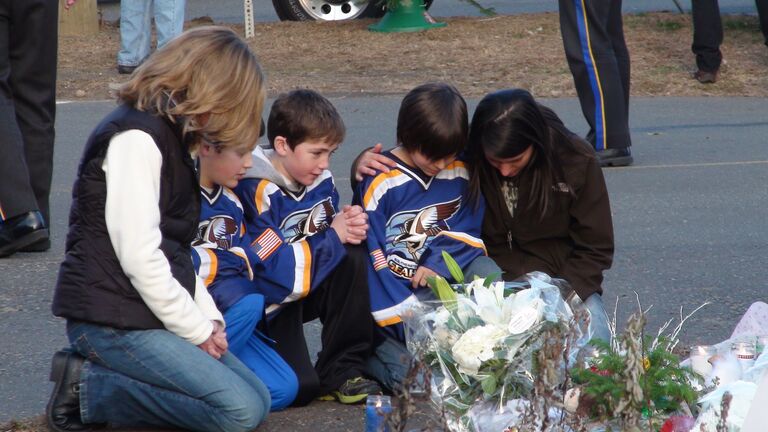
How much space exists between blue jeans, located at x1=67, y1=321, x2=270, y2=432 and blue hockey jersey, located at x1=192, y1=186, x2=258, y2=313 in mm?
312

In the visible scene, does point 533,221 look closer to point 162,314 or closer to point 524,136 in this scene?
point 524,136

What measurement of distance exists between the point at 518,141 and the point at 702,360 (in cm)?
90

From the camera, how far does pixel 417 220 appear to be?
3936 mm

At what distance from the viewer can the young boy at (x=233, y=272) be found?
3.52 m

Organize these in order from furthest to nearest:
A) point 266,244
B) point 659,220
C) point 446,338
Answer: point 659,220 → point 266,244 → point 446,338

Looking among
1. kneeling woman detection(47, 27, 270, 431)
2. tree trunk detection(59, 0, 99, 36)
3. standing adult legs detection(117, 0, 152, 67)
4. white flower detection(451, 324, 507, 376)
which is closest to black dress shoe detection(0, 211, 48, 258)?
kneeling woman detection(47, 27, 270, 431)

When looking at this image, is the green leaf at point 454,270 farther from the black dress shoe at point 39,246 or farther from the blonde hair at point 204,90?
the black dress shoe at point 39,246

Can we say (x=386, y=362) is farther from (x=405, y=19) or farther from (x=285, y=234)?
(x=405, y=19)

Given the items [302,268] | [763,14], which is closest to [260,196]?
[302,268]

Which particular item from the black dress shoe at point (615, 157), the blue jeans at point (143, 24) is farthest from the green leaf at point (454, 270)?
the blue jeans at point (143, 24)

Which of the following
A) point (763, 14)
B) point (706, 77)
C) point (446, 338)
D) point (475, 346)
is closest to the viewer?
point (475, 346)

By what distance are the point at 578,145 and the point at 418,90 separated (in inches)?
22.9

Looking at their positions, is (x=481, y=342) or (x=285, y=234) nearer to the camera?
(x=481, y=342)

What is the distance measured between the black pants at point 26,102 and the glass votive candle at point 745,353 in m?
3.30
